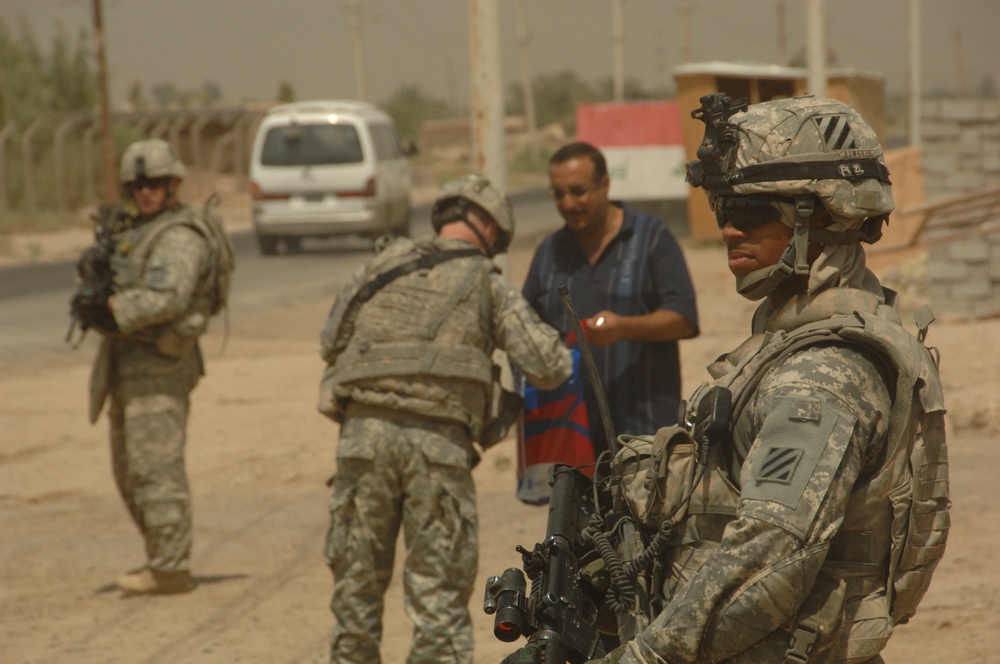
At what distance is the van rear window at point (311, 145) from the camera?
18438 millimetres

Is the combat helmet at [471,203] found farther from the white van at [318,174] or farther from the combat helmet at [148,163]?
the white van at [318,174]

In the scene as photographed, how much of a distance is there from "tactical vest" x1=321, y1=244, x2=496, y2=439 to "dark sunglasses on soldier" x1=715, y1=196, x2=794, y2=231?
195 cm

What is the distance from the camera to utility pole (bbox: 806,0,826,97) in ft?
43.7

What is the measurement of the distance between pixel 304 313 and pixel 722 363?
12.3 meters

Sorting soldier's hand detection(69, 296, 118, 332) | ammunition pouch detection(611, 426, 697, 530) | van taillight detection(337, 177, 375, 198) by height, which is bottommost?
van taillight detection(337, 177, 375, 198)

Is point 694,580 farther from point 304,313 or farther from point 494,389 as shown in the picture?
point 304,313

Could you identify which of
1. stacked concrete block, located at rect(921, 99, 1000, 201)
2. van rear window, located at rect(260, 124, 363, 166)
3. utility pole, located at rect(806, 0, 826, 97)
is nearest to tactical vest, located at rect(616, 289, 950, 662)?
utility pole, located at rect(806, 0, 826, 97)

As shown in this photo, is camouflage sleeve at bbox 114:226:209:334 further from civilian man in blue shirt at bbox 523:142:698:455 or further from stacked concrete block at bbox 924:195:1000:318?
stacked concrete block at bbox 924:195:1000:318

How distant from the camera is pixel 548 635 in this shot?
2139mm

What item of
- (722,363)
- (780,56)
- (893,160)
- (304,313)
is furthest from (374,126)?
(780,56)

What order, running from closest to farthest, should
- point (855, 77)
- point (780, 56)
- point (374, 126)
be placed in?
point (374, 126)
point (855, 77)
point (780, 56)

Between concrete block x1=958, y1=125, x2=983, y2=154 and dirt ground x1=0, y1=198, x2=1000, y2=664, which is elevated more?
concrete block x1=958, y1=125, x2=983, y2=154

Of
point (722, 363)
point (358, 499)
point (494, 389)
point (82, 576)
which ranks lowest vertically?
point (82, 576)

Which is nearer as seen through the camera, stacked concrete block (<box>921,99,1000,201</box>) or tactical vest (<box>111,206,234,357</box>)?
tactical vest (<box>111,206,234,357</box>)
